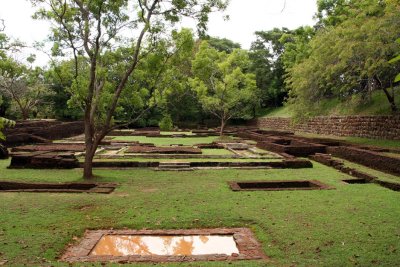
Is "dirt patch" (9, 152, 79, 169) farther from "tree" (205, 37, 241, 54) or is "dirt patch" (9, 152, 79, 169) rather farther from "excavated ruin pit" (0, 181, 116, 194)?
"tree" (205, 37, 241, 54)

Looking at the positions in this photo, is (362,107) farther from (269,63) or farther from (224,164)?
(269,63)

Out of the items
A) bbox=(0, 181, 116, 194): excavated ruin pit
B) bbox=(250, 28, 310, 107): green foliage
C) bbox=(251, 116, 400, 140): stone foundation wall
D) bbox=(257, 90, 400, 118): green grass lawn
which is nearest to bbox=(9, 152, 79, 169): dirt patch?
bbox=(0, 181, 116, 194): excavated ruin pit

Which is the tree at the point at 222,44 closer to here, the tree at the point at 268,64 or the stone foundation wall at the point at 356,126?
the tree at the point at 268,64

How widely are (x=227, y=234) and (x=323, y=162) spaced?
377 inches

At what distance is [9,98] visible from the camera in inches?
1517

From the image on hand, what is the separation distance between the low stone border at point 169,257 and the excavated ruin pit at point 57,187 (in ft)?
10.8

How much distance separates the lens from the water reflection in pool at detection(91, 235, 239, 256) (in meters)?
5.40

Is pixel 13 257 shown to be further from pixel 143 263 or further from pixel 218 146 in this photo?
pixel 218 146

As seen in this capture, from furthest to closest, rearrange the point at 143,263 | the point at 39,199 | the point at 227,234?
1. the point at 39,199
2. the point at 227,234
3. the point at 143,263

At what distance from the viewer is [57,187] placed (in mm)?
9836

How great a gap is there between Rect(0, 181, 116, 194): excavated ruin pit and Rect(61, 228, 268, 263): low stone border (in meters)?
3.30

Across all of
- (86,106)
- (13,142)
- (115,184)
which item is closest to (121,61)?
(86,106)

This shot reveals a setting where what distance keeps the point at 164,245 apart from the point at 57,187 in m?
5.28

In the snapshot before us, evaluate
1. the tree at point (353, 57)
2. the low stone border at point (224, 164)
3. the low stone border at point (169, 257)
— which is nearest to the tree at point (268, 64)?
the tree at point (353, 57)
